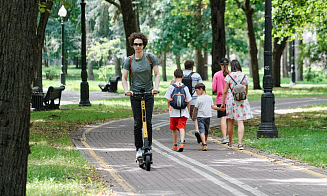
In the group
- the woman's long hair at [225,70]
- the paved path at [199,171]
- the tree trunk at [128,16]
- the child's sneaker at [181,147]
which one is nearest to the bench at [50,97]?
the tree trunk at [128,16]

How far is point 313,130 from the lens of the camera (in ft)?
49.2

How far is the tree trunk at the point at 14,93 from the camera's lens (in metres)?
5.09

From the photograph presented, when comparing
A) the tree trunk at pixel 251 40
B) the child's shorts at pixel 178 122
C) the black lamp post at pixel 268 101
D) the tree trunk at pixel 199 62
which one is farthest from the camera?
the tree trunk at pixel 199 62

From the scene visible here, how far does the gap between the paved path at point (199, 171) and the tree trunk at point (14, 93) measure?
2.10 metres

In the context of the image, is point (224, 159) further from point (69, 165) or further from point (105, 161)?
point (69, 165)

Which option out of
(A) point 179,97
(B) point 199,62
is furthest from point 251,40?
(A) point 179,97

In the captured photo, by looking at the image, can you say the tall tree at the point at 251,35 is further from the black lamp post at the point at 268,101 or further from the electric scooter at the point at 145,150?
the electric scooter at the point at 145,150

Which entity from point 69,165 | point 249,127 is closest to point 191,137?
point 249,127

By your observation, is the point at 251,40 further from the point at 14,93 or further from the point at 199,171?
the point at 14,93

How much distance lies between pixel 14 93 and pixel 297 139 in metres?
8.39

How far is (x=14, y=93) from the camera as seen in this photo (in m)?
5.16

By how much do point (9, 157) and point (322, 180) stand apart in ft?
15.1

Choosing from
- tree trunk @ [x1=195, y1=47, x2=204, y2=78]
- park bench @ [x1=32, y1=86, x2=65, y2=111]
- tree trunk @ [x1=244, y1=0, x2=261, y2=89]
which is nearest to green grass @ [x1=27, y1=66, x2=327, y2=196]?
park bench @ [x1=32, y1=86, x2=65, y2=111]

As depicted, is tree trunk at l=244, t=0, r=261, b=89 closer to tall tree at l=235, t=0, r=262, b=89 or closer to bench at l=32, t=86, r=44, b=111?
tall tree at l=235, t=0, r=262, b=89
